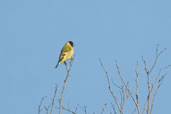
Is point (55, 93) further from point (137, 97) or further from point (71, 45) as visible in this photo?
point (71, 45)

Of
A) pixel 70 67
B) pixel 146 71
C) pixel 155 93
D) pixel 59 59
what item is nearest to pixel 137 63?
pixel 146 71

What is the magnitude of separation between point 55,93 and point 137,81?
0.89 m

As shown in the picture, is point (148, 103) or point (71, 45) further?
point (71, 45)

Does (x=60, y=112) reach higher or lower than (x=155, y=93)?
lower

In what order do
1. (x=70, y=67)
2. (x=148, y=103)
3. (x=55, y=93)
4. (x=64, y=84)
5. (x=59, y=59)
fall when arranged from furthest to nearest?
(x=59, y=59)
(x=70, y=67)
(x=64, y=84)
(x=55, y=93)
(x=148, y=103)

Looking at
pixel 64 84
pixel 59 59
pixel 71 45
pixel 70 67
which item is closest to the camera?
pixel 64 84

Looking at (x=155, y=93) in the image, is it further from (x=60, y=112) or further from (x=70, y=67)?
(x=70, y=67)

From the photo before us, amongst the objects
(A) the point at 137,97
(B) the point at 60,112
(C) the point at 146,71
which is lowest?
(B) the point at 60,112

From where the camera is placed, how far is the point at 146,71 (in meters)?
4.62

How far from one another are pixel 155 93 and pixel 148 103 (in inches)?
6.6

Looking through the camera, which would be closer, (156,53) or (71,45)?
(156,53)

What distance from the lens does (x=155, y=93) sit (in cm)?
442

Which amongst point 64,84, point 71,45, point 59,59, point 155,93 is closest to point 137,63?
point 155,93

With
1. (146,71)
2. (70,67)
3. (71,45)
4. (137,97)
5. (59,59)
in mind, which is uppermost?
(71,45)
